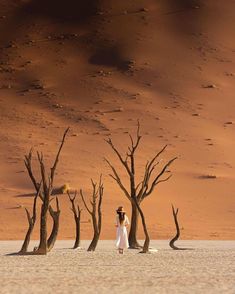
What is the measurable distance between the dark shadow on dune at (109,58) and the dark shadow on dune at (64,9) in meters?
10.5

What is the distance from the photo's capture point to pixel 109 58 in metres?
76.9

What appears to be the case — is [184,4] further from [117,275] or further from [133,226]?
[117,275]

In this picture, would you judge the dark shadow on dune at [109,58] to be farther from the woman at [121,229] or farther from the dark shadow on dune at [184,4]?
the woman at [121,229]

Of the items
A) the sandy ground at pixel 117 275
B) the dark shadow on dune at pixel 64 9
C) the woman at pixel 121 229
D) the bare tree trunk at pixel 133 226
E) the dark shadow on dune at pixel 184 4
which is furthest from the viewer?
the dark shadow on dune at pixel 64 9

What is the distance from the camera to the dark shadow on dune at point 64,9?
90.6 metres

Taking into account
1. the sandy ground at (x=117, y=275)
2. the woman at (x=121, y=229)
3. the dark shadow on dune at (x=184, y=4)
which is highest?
the dark shadow on dune at (x=184, y=4)

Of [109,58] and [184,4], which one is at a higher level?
[184,4]

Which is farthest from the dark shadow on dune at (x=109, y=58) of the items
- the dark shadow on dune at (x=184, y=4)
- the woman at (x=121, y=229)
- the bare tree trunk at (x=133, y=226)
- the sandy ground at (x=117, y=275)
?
the sandy ground at (x=117, y=275)

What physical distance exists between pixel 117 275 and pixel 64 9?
78.6m

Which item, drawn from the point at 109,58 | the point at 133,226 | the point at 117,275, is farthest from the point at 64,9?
the point at 117,275

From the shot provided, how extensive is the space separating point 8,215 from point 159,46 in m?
36.3

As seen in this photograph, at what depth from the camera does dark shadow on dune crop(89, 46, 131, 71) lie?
7484 centimetres

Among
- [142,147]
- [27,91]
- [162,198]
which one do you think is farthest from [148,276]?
[27,91]

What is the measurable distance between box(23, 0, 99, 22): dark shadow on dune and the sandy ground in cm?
6938
